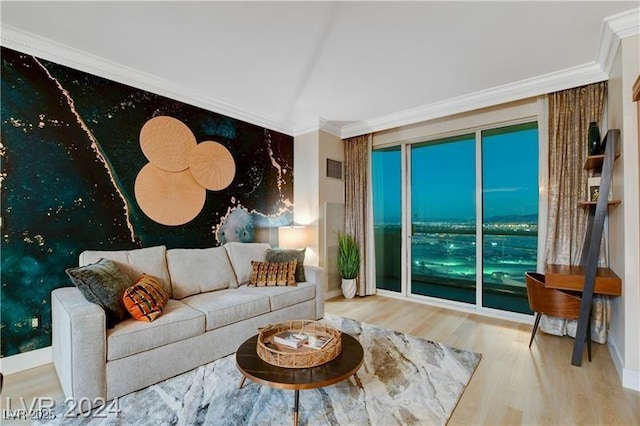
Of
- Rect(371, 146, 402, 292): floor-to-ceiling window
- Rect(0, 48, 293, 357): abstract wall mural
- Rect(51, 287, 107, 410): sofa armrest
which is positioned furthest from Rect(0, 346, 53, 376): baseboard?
Rect(371, 146, 402, 292): floor-to-ceiling window

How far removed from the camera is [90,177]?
2736 mm

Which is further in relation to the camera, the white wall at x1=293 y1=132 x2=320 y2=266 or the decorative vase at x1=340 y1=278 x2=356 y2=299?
the decorative vase at x1=340 y1=278 x2=356 y2=299

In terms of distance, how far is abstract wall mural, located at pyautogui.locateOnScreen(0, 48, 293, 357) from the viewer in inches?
A: 93.4

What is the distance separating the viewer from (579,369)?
95.3 inches

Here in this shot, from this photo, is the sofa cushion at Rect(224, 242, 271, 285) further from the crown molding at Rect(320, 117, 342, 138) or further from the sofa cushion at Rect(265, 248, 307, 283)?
the crown molding at Rect(320, 117, 342, 138)

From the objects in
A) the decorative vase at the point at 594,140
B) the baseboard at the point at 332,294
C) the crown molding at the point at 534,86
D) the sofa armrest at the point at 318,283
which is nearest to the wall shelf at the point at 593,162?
the decorative vase at the point at 594,140

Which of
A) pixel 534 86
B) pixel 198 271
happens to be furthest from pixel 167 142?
pixel 534 86

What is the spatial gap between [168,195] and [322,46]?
85.6 inches

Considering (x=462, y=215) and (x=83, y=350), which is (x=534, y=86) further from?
(x=83, y=350)

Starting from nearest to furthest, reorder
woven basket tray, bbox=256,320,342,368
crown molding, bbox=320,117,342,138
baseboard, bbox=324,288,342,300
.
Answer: woven basket tray, bbox=256,320,342,368
crown molding, bbox=320,117,342,138
baseboard, bbox=324,288,342,300

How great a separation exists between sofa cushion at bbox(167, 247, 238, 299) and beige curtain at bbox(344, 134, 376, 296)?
214cm

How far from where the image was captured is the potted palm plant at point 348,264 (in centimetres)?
462

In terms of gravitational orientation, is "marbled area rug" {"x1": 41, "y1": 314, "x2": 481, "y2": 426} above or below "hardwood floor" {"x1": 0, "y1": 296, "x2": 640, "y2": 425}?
above

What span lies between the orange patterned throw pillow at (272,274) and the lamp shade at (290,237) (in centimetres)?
67
